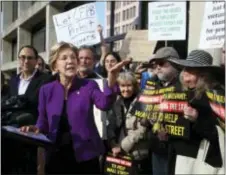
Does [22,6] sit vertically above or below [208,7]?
above

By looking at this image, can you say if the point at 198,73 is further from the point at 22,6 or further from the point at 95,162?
the point at 22,6

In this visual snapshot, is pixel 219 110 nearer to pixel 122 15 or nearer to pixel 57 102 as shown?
pixel 57 102

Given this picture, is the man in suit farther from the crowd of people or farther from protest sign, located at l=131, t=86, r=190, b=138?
protest sign, located at l=131, t=86, r=190, b=138

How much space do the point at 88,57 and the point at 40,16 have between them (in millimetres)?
15014

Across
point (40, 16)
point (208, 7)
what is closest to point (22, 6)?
point (40, 16)

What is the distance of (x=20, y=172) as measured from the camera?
165 inches

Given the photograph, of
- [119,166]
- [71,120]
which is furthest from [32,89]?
[119,166]

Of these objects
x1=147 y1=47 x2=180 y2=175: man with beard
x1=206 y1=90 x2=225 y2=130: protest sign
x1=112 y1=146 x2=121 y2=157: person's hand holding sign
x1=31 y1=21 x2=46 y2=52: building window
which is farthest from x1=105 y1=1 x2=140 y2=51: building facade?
x1=31 y1=21 x2=46 y2=52: building window

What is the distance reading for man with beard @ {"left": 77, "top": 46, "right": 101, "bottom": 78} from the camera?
5.25 metres

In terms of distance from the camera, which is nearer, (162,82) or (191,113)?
(191,113)

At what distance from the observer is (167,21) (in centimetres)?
540

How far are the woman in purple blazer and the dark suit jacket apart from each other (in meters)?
0.52

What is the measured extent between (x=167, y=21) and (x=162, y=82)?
149cm

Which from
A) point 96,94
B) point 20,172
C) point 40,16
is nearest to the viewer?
point 96,94
